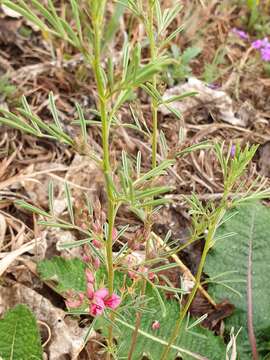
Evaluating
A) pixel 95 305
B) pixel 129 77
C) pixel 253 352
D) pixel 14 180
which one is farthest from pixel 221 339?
pixel 129 77

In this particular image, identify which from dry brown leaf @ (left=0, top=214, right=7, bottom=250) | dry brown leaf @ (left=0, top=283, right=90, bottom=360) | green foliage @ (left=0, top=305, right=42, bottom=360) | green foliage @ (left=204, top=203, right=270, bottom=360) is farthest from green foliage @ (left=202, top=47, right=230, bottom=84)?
green foliage @ (left=0, top=305, right=42, bottom=360)

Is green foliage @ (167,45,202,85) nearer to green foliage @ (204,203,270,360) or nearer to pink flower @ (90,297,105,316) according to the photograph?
green foliage @ (204,203,270,360)

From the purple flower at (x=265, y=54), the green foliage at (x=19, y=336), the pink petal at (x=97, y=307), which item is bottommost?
the green foliage at (x=19, y=336)

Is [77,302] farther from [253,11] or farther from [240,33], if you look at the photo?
[253,11]

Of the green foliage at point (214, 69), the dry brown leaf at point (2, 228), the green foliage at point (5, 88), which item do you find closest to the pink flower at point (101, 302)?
the dry brown leaf at point (2, 228)

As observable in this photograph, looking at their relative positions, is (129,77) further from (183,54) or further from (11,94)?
(183,54)

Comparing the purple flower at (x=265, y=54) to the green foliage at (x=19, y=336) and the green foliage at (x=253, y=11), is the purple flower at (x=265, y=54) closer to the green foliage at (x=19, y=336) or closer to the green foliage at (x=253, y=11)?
the green foliage at (x=253, y=11)
